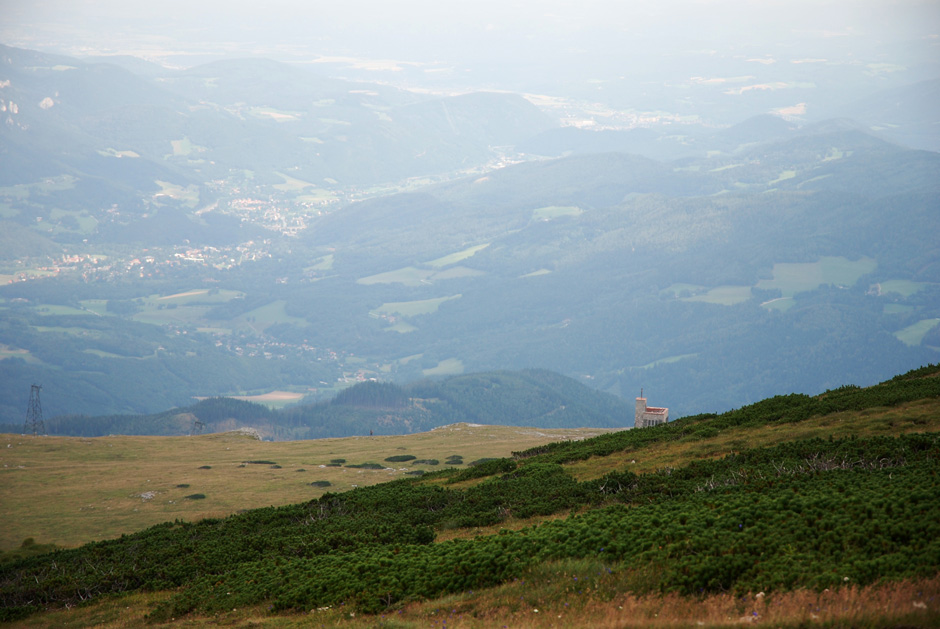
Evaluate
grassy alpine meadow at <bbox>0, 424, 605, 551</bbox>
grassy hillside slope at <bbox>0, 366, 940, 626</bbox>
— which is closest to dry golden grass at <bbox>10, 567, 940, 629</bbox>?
grassy hillside slope at <bbox>0, 366, 940, 626</bbox>

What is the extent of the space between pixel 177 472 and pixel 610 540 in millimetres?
70431

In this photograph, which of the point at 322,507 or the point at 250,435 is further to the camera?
the point at 250,435

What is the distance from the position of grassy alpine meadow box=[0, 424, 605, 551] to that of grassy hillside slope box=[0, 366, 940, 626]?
1733cm

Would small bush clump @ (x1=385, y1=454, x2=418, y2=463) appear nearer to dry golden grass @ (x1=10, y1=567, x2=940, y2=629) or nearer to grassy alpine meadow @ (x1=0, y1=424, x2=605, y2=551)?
grassy alpine meadow @ (x1=0, y1=424, x2=605, y2=551)

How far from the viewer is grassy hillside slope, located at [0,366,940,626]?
79.0 ft

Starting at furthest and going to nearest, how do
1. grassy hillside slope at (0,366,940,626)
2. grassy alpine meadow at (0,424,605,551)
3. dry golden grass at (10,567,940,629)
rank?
1. grassy alpine meadow at (0,424,605,551)
2. grassy hillside slope at (0,366,940,626)
3. dry golden grass at (10,567,940,629)

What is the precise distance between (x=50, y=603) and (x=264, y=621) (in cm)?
1617

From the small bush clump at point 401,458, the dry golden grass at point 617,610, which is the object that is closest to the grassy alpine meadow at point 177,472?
the small bush clump at point 401,458

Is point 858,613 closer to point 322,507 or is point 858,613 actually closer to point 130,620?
point 130,620

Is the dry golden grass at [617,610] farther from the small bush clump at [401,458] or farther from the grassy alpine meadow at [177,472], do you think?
the small bush clump at [401,458]

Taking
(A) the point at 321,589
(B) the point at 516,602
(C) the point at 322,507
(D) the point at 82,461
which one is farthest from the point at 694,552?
(D) the point at 82,461

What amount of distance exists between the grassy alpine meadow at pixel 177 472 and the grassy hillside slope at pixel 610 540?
17.3 meters

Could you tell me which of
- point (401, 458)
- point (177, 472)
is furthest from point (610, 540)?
point (177, 472)

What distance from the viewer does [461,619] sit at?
1019 inches
